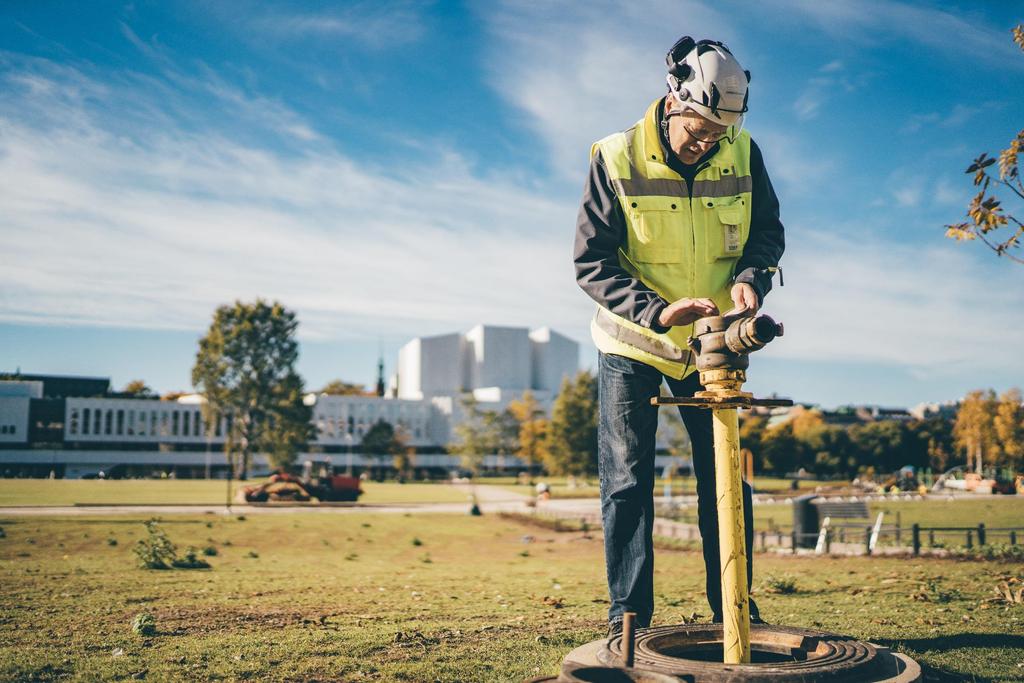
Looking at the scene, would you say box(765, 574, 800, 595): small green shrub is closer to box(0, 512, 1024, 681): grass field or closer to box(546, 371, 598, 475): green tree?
box(0, 512, 1024, 681): grass field

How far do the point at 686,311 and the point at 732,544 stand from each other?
0.85 metres

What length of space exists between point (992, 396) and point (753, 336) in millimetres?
83791

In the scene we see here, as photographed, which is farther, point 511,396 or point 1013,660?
point 511,396

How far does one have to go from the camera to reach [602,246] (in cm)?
360

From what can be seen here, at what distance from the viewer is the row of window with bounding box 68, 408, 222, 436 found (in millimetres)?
89250

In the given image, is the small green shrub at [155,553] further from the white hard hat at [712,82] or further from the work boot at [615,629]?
the white hard hat at [712,82]

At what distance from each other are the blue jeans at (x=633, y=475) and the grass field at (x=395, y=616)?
0.56 metres

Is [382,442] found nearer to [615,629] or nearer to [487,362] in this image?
[487,362]

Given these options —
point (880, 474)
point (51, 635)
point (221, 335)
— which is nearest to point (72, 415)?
point (221, 335)

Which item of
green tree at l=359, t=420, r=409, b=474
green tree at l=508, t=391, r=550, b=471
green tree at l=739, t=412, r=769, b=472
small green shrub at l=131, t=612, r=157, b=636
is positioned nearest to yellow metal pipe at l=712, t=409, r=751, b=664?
small green shrub at l=131, t=612, r=157, b=636

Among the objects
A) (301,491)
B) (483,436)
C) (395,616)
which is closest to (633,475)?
(395,616)

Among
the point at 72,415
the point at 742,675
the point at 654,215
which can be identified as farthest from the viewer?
the point at 72,415

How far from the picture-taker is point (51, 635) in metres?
4.94

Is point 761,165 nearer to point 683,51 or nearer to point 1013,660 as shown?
point 683,51
